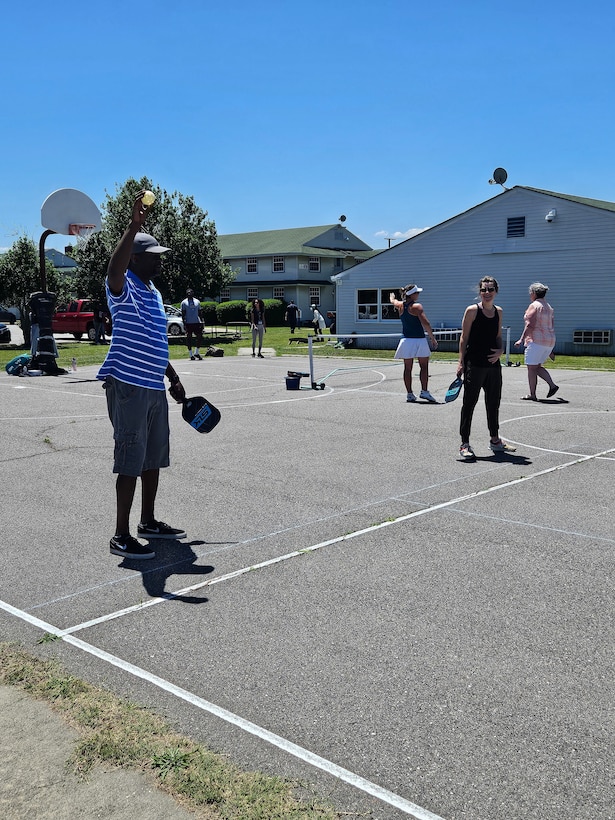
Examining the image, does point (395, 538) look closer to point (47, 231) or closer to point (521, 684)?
point (521, 684)

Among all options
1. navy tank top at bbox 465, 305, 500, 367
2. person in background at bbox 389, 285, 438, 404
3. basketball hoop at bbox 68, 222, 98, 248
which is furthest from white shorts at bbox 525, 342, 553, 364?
basketball hoop at bbox 68, 222, 98, 248

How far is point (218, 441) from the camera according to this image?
393 inches

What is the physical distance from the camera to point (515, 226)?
29.4m

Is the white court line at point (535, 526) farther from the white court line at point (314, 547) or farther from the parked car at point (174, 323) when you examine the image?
the parked car at point (174, 323)

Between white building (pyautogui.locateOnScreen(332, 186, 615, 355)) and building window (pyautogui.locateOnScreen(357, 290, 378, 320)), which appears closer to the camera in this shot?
white building (pyautogui.locateOnScreen(332, 186, 615, 355))

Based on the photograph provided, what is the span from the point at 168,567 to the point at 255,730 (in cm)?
217

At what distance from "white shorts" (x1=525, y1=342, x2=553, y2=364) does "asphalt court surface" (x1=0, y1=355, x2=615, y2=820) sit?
4965 millimetres

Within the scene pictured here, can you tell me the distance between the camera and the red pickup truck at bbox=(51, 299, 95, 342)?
42781 millimetres

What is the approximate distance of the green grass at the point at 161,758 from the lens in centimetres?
271

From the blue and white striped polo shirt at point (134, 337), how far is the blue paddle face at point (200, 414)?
79 centimetres

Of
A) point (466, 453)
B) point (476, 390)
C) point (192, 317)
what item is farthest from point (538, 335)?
point (192, 317)

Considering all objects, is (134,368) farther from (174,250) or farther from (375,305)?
(174,250)

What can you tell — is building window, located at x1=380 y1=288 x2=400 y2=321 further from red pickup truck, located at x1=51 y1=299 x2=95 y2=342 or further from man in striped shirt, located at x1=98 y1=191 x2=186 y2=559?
man in striped shirt, located at x1=98 y1=191 x2=186 y2=559

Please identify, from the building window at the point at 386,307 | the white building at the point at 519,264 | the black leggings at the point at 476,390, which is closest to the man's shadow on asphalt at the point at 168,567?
the black leggings at the point at 476,390
